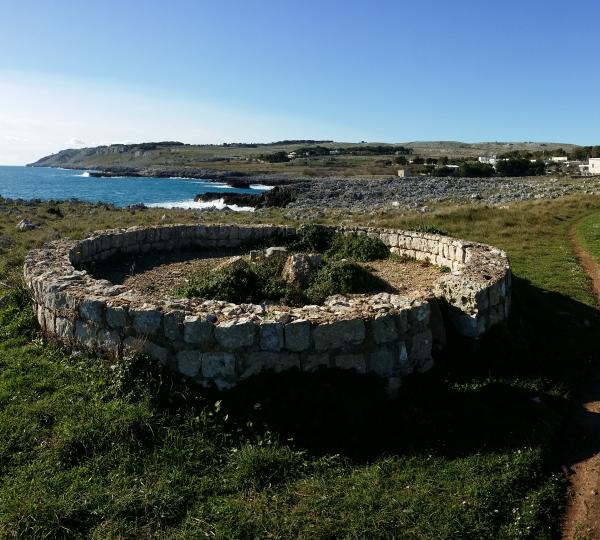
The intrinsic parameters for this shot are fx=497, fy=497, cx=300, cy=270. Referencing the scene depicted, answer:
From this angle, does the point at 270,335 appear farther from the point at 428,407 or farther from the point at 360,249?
the point at 360,249

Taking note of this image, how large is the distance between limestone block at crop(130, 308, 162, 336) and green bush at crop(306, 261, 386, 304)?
412 cm

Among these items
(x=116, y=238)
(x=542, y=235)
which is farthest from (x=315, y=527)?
(x=542, y=235)

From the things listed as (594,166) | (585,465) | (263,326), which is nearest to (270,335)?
(263,326)

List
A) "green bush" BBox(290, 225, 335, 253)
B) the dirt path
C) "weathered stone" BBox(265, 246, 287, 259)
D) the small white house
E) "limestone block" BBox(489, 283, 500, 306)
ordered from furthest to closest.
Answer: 1. the small white house
2. "green bush" BBox(290, 225, 335, 253)
3. "weathered stone" BBox(265, 246, 287, 259)
4. "limestone block" BBox(489, 283, 500, 306)
5. the dirt path

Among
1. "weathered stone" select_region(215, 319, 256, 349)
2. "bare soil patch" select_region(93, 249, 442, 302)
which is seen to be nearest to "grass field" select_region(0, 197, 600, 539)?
"weathered stone" select_region(215, 319, 256, 349)

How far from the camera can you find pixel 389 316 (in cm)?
739

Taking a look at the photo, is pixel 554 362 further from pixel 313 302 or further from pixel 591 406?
pixel 313 302

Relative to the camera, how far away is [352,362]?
23.6ft

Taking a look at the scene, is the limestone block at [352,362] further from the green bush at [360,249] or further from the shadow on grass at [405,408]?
the green bush at [360,249]

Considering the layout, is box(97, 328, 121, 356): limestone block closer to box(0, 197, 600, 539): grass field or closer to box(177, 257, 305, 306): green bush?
box(0, 197, 600, 539): grass field

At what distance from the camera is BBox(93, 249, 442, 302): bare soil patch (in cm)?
1240

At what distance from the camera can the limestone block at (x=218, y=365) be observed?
6.95 metres

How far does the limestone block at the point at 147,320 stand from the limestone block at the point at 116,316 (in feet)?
0.79

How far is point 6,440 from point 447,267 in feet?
37.4
